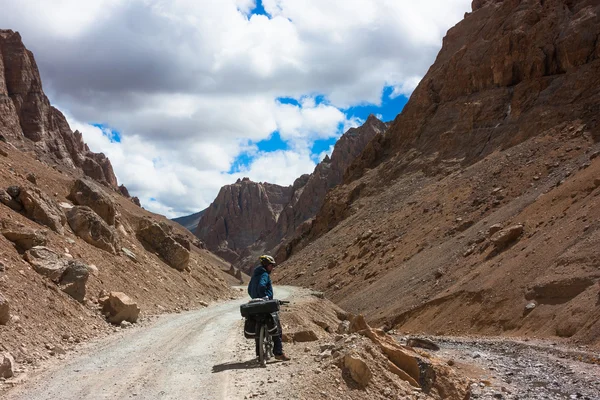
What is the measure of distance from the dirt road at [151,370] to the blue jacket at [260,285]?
136cm

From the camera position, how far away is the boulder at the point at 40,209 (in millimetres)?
18812

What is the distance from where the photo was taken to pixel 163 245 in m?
32.0

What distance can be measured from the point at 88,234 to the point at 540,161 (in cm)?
3861

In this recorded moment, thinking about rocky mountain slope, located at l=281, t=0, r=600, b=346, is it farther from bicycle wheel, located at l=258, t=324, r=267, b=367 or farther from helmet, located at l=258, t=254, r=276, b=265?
bicycle wheel, located at l=258, t=324, r=267, b=367

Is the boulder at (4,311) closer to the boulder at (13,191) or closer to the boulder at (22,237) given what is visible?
the boulder at (22,237)

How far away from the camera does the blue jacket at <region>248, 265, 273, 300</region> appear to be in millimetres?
10602

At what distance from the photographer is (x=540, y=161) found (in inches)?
1784

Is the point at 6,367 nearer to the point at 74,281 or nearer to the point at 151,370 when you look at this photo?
the point at 151,370

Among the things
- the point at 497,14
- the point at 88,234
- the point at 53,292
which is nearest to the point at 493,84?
the point at 497,14

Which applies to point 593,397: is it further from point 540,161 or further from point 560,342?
point 540,161

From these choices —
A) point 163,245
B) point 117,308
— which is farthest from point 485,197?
point 117,308

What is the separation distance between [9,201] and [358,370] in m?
14.9

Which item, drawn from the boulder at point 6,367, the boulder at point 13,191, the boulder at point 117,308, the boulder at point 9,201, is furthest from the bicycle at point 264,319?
the boulder at point 13,191

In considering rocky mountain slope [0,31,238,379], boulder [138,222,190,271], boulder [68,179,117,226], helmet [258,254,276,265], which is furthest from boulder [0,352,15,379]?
boulder [138,222,190,271]
